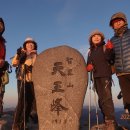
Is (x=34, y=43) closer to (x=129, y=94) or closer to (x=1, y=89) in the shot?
(x=1, y=89)

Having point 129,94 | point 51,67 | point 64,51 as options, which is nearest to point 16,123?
point 51,67

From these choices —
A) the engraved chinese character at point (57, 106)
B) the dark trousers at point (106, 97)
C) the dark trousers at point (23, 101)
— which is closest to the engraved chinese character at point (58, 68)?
the engraved chinese character at point (57, 106)

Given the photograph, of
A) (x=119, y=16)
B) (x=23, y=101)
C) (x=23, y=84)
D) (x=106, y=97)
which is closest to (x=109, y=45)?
(x=119, y=16)

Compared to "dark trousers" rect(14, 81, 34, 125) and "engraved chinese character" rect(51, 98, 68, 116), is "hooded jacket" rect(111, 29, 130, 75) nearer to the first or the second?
"engraved chinese character" rect(51, 98, 68, 116)

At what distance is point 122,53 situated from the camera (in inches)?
319

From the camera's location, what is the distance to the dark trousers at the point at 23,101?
27.3 feet

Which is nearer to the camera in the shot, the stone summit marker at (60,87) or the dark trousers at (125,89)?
the stone summit marker at (60,87)

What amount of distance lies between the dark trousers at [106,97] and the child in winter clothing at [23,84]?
183cm

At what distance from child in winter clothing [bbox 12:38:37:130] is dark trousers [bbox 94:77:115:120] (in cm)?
183

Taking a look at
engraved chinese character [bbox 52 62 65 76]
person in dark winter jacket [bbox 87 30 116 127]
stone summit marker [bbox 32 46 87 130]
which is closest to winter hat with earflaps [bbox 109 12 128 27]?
person in dark winter jacket [bbox 87 30 116 127]

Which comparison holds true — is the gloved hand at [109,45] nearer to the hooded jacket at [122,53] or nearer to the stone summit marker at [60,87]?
the hooded jacket at [122,53]

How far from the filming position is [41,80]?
8.03 meters

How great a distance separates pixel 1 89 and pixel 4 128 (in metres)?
1.15

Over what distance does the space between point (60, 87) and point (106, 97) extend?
3.99ft
